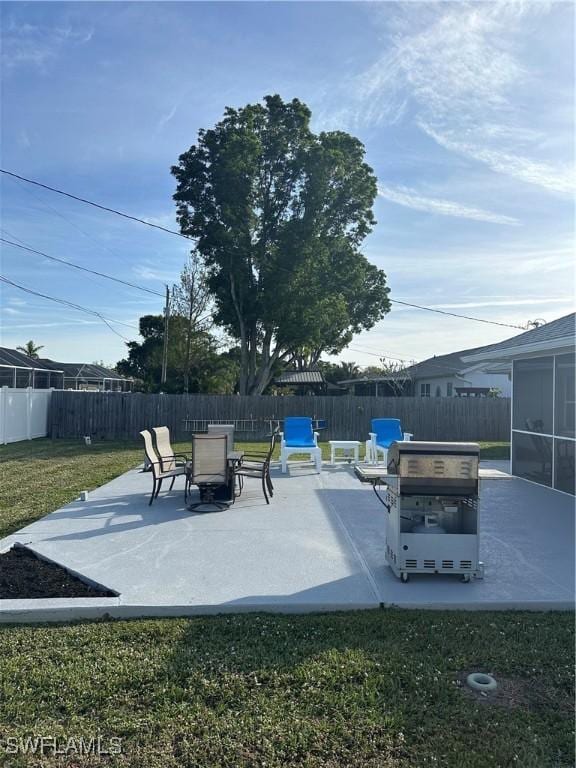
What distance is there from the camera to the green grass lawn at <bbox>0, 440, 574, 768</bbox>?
232 centimetres

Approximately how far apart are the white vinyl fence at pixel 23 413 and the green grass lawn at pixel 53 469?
451mm

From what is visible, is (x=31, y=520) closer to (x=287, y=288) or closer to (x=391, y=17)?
(x=391, y=17)

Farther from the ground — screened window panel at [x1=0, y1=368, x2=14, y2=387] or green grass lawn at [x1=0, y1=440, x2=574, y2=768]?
screened window panel at [x1=0, y1=368, x2=14, y2=387]

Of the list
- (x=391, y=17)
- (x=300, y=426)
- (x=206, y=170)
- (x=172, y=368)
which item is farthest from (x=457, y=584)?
(x=172, y=368)

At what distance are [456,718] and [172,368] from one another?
85.0 ft

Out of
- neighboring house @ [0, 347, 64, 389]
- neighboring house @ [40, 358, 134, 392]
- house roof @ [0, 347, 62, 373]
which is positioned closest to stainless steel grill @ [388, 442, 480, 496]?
neighboring house @ [0, 347, 64, 389]

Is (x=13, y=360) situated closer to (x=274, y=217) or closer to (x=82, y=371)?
(x=82, y=371)

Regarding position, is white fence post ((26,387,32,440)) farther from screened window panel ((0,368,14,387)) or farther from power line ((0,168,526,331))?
screened window panel ((0,368,14,387))

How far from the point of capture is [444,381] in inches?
1157

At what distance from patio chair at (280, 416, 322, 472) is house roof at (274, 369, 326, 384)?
24.1 meters

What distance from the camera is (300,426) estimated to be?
1105 cm

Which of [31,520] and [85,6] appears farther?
[85,6]

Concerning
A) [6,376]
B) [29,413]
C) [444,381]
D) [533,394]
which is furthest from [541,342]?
[6,376]

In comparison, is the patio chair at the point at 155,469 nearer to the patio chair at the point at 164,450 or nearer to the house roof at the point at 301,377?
the patio chair at the point at 164,450
